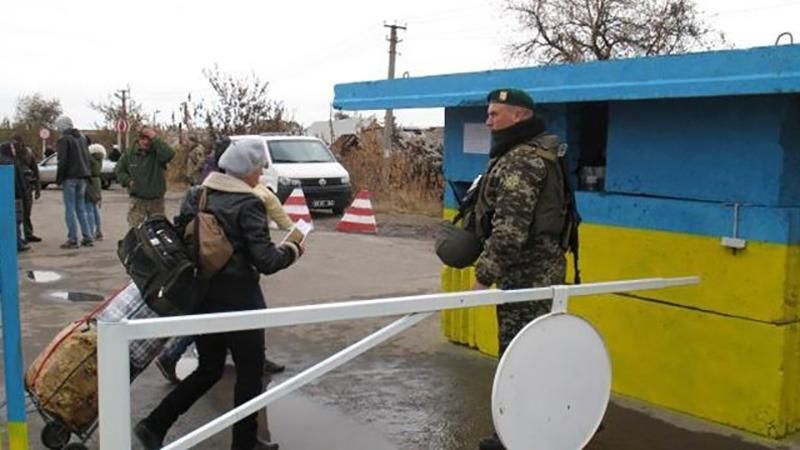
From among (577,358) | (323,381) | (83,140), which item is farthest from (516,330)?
(83,140)

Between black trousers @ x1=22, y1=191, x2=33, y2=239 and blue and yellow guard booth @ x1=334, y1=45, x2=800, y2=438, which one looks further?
black trousers @ x1=22, y1=191, x2=33, y2=239

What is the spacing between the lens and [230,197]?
3977mm

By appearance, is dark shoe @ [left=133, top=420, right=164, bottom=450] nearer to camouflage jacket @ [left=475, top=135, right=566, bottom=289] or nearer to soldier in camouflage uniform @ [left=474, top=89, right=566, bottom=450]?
soldier in camouflage uniform @ [left=474, top=89, right=566, bottom=450]

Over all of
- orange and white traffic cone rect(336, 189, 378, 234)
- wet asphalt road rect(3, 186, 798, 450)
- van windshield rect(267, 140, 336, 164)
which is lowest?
wet asphalt road rect(3, 186, 798, 450)

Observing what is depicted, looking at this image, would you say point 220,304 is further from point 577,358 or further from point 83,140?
point 83,140

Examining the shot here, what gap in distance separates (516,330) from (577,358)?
553 millimetres

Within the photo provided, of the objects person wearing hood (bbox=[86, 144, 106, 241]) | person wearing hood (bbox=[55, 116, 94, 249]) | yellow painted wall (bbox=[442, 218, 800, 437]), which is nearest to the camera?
yellow painted wall (bbox=[442, 218, 800, 437])

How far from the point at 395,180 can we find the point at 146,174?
39.5 ft

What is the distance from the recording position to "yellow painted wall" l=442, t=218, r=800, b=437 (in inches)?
174

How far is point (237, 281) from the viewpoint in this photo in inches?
158

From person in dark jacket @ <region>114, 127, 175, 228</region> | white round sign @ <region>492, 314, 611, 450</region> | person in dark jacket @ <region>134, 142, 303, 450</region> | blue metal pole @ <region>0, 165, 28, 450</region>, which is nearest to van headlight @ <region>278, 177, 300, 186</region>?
person in dark jacket @ <region>114, 127, 175, 228</region>

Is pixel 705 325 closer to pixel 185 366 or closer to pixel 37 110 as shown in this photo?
pixel 185 366

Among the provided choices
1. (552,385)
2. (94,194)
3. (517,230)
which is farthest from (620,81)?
(94,194)

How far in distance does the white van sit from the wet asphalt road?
22.3ft
